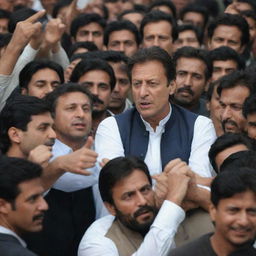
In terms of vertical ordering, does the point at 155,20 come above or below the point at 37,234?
above

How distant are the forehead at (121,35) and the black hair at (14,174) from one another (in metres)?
4.54

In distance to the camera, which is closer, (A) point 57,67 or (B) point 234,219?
(B) point 234,219

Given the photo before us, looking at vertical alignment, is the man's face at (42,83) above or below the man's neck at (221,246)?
above

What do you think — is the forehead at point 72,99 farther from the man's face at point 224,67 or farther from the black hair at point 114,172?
the man's face at point 224,67

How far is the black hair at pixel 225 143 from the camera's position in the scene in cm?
644

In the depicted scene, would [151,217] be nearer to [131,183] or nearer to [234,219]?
[131,183]

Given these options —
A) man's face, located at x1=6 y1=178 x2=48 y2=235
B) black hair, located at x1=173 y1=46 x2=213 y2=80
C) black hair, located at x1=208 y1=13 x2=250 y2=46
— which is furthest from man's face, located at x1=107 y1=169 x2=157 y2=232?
black hair, located at x1=208 y1=13 x2=250 y2=46

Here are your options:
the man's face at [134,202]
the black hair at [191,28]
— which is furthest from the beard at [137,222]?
the black hair at [191,28]

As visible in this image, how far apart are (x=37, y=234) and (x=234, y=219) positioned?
1634 millimetres

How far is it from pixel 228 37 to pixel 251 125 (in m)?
2.89

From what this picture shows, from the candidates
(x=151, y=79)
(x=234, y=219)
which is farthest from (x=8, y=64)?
(x=234, y=219)

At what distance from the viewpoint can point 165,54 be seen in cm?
690

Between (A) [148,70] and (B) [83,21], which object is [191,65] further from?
(B) [83,21]

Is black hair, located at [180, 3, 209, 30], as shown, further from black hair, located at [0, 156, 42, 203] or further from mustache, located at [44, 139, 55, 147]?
black hair, located at [0, 156, 42, 203]
